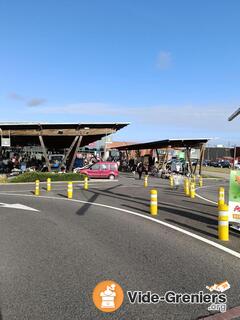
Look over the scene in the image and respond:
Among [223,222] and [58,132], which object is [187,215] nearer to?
[223,222]

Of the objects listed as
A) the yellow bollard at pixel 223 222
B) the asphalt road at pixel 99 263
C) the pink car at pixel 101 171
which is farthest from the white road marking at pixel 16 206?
the pink car at pixel 101 171

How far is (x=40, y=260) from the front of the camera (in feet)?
21.1

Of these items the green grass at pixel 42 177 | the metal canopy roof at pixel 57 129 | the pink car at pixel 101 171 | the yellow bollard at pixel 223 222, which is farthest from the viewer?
the pink car at pixel 101 171

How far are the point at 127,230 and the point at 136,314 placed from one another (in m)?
4.86

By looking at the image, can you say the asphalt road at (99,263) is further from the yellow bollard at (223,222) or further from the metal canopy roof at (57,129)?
the metal canopy roof at (57,129)

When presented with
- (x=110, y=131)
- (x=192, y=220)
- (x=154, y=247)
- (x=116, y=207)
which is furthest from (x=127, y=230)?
(x=110, y=131)

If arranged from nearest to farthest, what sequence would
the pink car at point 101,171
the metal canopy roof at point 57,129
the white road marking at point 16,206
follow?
the white road marking at point 16,206, the metal canopy roof at point 57,129, the pink car at point 101,171

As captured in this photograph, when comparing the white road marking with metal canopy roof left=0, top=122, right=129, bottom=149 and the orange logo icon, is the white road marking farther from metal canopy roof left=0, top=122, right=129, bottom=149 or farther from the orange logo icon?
metal canopy roof left=0, top=122, right=129, bottom=149

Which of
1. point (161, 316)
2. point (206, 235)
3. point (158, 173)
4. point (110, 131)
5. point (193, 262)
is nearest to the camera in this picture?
point (161, 316)

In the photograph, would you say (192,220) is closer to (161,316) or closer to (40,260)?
(40,260)

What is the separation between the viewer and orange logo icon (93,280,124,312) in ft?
14.8

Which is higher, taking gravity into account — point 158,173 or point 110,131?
point 110,131
